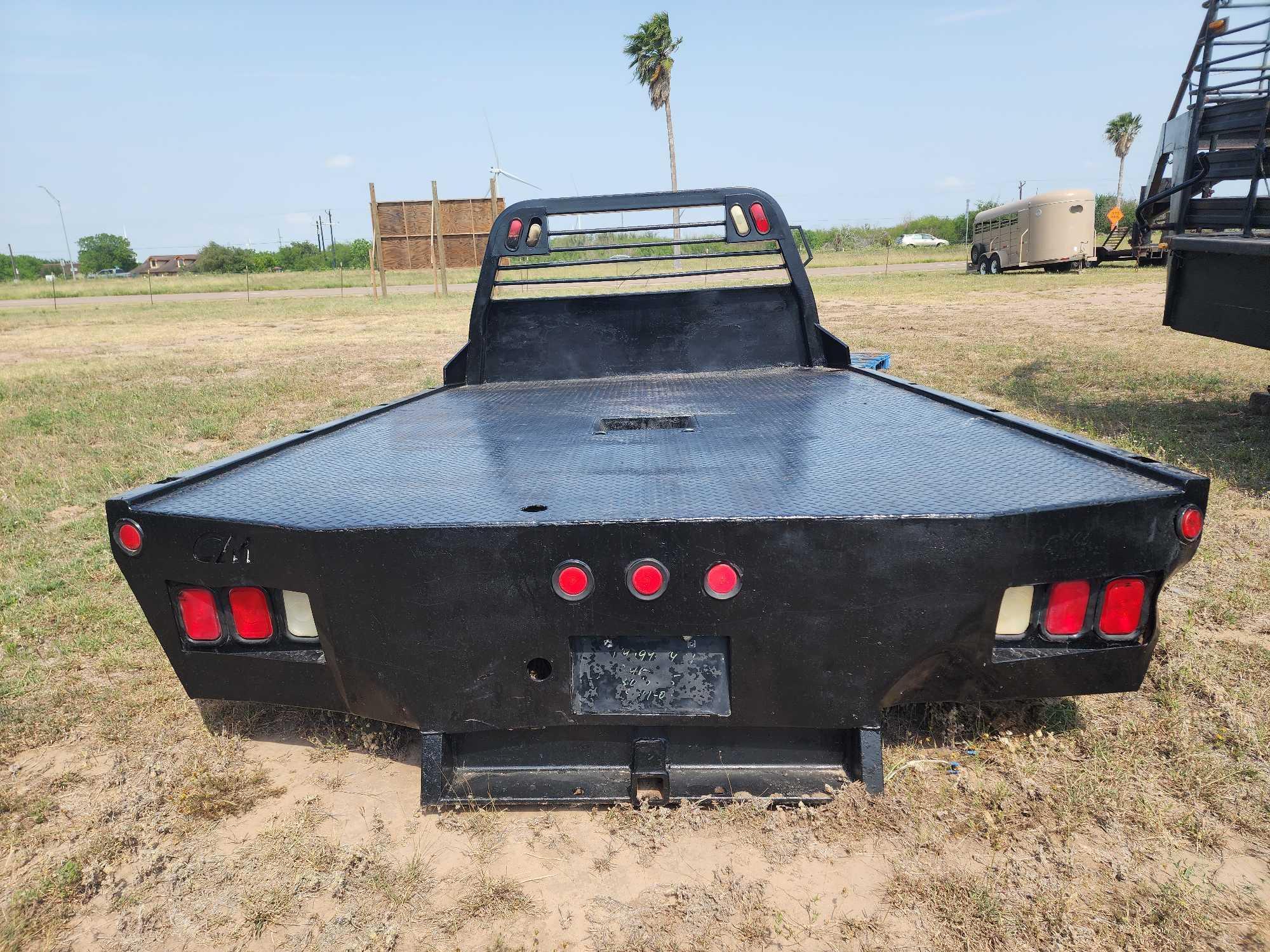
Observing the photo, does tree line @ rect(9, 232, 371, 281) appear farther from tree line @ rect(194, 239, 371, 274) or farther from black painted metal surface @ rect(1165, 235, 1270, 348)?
black painted metal surface @ rect(1165, 235, 1270, 348)

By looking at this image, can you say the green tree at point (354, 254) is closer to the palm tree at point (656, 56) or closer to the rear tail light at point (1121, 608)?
the palm tree at point (656, 56)

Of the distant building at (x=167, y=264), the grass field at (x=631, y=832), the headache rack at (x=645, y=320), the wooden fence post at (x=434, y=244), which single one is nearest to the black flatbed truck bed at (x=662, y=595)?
the grass field at (x=631, y=832)

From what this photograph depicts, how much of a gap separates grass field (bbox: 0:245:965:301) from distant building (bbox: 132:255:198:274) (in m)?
40.8

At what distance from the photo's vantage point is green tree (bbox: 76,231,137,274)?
309 ft

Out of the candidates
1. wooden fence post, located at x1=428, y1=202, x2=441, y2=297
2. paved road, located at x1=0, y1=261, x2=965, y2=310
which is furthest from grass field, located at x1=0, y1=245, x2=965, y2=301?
wooden fence post, located at x1=428, y1=202, x2=441, y2=297

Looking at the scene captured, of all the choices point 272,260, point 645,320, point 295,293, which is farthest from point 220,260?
point 645,320

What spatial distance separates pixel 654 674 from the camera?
79.8 inches

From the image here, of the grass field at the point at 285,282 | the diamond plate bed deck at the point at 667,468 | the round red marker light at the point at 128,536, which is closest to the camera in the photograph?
the diamond plate bed deck at the point at 667,468

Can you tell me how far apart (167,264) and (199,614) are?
340ft

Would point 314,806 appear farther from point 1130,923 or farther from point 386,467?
point 1130,923

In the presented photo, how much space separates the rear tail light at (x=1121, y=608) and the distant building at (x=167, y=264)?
91.9 meters

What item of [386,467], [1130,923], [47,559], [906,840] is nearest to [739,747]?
[906,840]

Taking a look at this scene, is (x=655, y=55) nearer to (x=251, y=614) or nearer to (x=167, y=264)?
(x=251, y=614)

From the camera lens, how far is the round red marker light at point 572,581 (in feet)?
6.30
